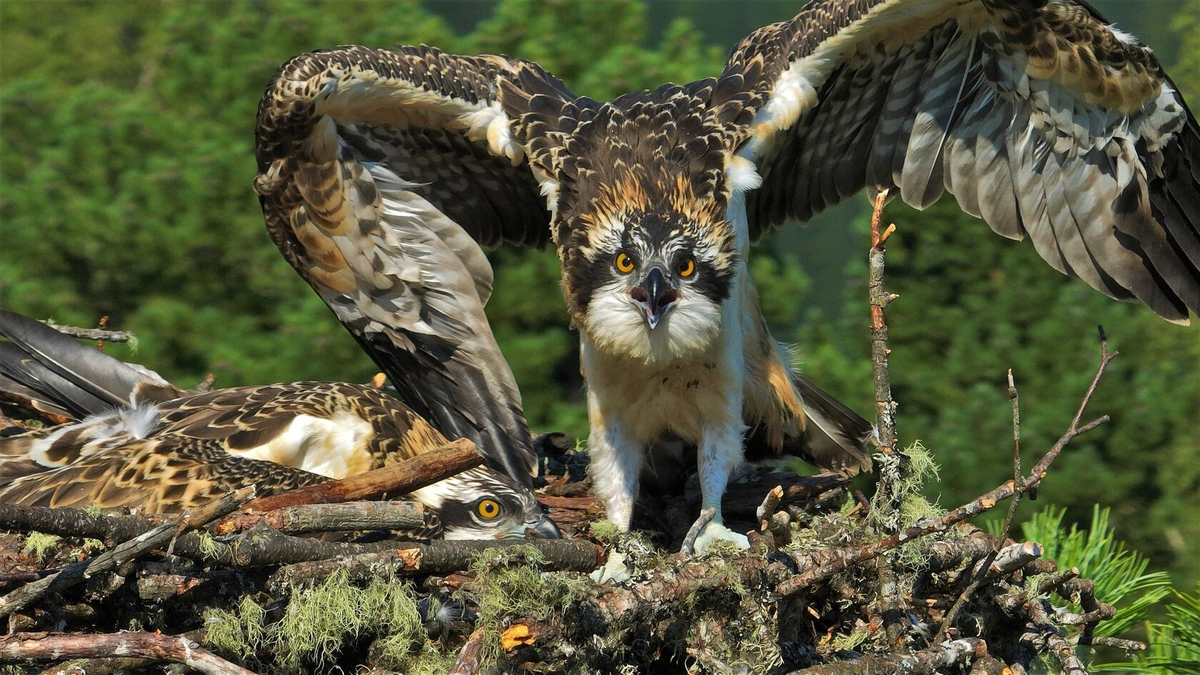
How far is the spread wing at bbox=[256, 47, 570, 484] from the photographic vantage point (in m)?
4.70

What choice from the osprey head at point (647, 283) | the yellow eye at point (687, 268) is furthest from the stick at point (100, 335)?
the yellow eye at point (687, 268)

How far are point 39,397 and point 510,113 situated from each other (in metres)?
2.09

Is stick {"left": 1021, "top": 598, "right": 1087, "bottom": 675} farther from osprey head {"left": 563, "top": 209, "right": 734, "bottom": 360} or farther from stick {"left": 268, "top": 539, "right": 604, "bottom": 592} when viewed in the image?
stick {"left": 268, "top": 539, "right": 604, "bottom": 592}

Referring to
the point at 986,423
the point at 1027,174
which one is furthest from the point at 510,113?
the point at 986,423

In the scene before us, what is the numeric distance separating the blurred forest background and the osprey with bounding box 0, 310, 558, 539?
4.86m

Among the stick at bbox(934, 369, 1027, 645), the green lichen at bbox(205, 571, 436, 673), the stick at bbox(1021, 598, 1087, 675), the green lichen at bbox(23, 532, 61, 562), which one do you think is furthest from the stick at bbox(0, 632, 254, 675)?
the stick at bbox(1021, 598, 1087, 675)

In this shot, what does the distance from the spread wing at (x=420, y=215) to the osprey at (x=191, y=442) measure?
36 centimetres

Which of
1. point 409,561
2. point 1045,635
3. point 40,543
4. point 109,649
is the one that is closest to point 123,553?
point 109,649

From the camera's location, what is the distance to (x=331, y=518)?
332cm

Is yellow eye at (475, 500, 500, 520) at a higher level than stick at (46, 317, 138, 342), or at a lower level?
lower

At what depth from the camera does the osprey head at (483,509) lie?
4492mm

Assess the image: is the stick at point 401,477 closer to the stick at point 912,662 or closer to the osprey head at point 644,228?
the osprey head at point 644,228

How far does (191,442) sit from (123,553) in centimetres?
119

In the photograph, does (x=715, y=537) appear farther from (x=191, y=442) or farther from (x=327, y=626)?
(x=191, y=442)
